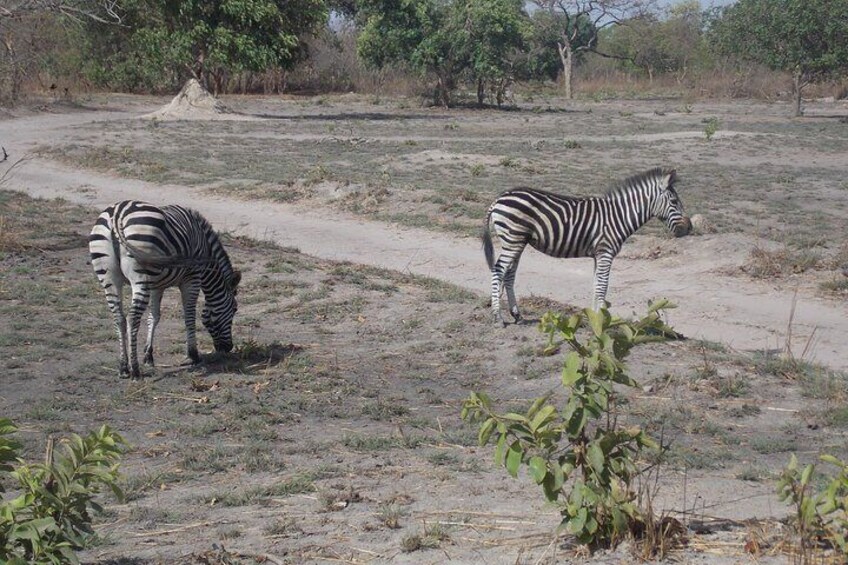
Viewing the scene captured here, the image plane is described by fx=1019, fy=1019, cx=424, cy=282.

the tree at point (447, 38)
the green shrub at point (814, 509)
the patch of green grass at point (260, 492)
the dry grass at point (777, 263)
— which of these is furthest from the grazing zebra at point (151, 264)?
the tree at point (447, 38)

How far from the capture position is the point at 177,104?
33.7m

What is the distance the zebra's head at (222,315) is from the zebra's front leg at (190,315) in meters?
0.13

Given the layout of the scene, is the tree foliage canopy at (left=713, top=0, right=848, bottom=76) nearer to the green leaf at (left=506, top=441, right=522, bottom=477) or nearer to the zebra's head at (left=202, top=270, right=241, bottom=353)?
the zebra's head at (left=202, top=270, right=241, bottom=353)

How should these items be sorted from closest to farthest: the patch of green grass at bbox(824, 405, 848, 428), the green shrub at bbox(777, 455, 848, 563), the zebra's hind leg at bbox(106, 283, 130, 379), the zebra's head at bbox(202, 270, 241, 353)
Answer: the green shrub at bbox(777, 455, 848, 563) < the patch of green grass at bbox(824, 405, 848, 428) < the zebra's hind leg at bbox(106, 283, 130, 379) < the zebra's head at bbox(202, 270, 241, 353)

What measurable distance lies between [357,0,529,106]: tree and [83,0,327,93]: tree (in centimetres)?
689

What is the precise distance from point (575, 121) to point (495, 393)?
27846 mm

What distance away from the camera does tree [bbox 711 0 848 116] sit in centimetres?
3409

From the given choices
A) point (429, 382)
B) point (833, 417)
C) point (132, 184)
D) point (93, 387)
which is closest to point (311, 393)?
point (429, 382)

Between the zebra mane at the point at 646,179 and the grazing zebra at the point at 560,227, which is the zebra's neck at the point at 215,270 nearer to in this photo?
the grazing zebra at the point at 560,227

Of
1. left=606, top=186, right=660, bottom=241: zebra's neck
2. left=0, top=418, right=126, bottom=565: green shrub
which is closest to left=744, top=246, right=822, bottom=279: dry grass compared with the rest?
left=606, top=186, right=660, bottom=241: zebra's neck

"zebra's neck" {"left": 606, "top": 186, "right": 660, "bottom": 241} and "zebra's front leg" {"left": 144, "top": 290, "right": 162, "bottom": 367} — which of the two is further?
"zebra's neck" {"left": 606, "top": 186, "right": 660, "bottom": 241}

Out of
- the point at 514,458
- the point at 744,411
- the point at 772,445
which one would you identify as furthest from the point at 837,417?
the point at 514,458

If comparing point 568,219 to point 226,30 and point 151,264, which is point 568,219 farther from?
point 226,30

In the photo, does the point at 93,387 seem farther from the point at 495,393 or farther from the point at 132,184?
the point at 132,184
